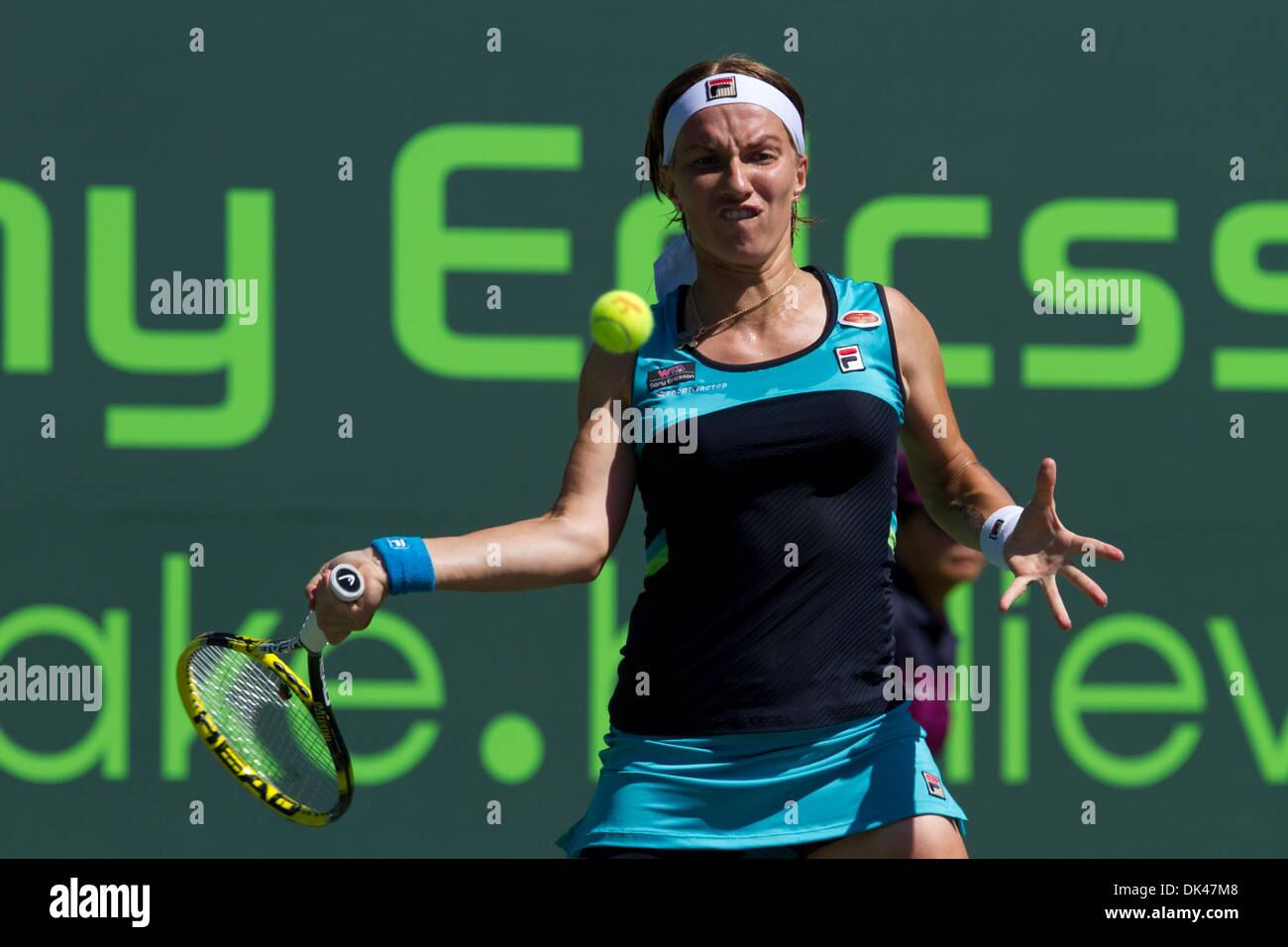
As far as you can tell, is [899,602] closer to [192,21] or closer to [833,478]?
[833,478]

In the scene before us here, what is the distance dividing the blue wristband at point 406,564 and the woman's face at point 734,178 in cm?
69

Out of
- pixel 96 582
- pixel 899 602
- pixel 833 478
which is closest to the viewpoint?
pixel 833 478

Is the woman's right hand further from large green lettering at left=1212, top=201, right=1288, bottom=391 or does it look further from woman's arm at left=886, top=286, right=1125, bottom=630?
large green lettering at left=1212, top=201, right=1288, bottom=391

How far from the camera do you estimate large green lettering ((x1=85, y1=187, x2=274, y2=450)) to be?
→ 216 inches

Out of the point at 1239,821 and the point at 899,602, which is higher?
the point at 899,602

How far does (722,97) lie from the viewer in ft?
10.4

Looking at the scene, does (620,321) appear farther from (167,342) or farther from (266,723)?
(167,342)

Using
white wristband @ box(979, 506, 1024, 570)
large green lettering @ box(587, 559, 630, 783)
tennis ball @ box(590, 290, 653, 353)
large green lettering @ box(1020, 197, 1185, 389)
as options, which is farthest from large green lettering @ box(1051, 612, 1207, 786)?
tennis ball @ box(590, 290, 653, 353)

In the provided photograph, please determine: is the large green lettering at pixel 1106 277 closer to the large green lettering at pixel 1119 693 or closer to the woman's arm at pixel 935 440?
the large green lettering at pixel 1119 693

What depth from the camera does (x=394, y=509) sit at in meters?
5.50

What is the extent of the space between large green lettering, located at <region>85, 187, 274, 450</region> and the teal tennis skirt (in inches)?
108

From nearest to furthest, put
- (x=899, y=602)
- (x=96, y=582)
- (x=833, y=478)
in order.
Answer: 1. (x=833, y=478)
2. (x=899, y=602)
3. (x=96, y=582)

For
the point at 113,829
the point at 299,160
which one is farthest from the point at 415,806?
the point at 299,160

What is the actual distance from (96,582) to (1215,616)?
10.2ft
